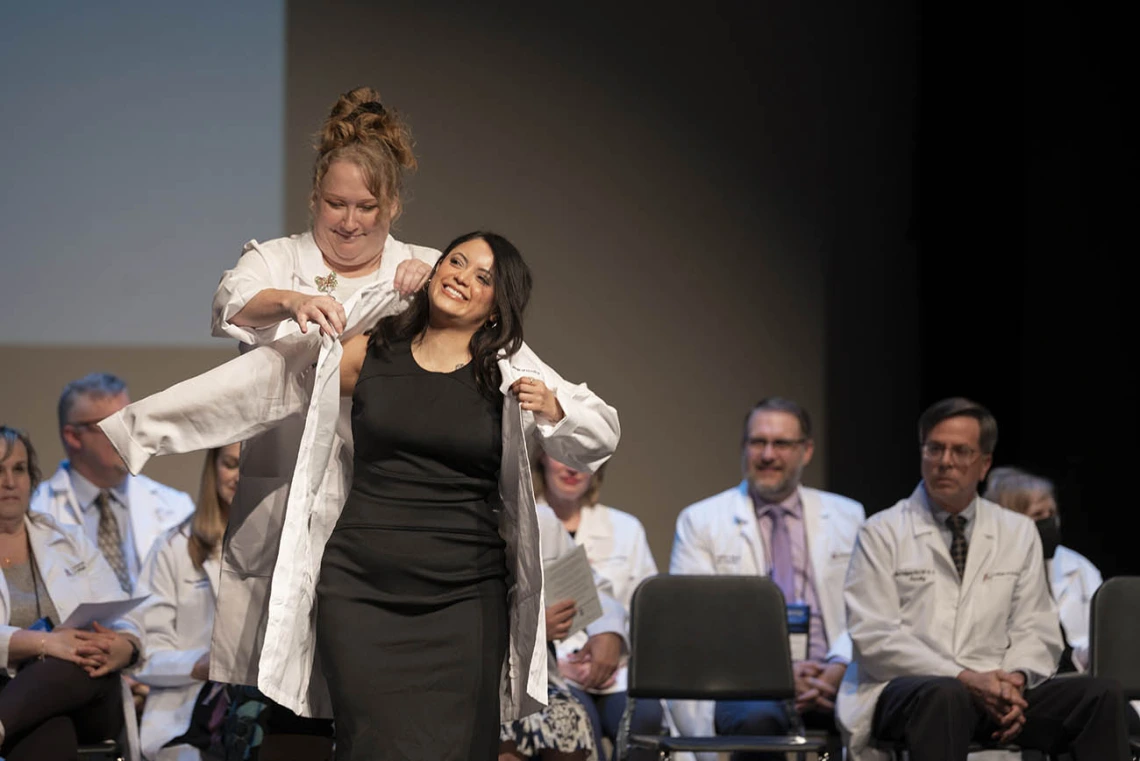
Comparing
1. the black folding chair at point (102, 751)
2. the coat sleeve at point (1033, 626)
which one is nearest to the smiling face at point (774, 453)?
the coat sleeve at point (1033, 626)

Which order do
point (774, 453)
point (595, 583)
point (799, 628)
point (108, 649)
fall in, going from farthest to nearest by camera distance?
point (774, 453) → point (799, 628) → point (595, 583) → point (108, 649)

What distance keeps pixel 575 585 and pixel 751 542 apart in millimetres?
1425

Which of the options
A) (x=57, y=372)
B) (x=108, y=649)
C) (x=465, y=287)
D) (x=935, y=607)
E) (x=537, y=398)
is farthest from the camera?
(x=57, y=372)

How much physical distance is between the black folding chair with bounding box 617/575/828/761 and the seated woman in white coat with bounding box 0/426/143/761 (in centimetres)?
144

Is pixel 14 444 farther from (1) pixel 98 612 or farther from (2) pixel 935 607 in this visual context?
(2) pixel 935 607

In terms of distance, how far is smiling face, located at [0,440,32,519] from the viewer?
388cm

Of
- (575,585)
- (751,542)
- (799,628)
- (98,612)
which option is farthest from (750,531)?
(98,612)

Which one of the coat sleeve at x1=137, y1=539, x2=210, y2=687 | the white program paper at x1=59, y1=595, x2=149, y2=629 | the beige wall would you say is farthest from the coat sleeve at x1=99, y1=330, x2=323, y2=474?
the beige wall

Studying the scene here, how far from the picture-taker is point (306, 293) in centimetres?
296

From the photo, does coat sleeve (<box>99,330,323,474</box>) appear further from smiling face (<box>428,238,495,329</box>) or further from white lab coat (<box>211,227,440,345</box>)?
smiling face (<box>428,238,495,329</box>)

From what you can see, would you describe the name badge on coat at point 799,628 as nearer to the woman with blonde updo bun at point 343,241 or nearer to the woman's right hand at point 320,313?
the woman with blonde updo bun at point 343,241

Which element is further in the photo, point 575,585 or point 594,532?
point 594,532

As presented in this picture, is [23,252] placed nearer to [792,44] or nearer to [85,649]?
[85,649]

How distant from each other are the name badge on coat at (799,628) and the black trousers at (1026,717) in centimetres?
81
